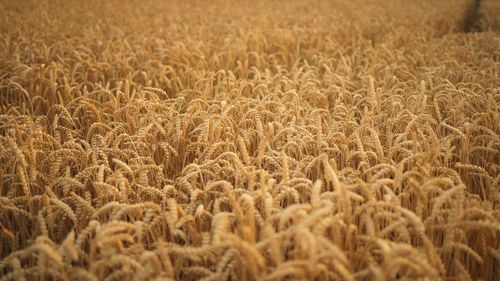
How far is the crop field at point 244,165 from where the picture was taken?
124 centimetres

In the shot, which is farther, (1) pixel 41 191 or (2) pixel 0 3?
(2) pixel 0 3

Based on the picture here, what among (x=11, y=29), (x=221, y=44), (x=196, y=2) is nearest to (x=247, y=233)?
(x=221, y=44)

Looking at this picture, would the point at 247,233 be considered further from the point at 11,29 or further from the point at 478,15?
the point at 478,15

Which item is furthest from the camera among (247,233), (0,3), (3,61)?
(0,3)

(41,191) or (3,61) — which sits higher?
(3,61)

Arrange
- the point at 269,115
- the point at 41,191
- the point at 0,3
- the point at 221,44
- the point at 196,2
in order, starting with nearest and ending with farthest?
1. the point at 41,191
2. the point at 269,115
3. the point at 221,44
4. the point at 0,3
5. the point at 196,2

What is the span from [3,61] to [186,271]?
3.45 meters

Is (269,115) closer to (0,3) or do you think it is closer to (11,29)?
(11,29)

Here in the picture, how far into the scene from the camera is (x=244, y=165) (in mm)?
2045

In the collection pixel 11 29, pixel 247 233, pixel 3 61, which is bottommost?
pixel 247 233

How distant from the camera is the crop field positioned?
1242 mm

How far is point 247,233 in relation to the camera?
1.17m

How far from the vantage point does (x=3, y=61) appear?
3811mm

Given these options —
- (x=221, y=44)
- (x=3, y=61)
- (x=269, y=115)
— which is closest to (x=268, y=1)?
(x=221, y=44)
